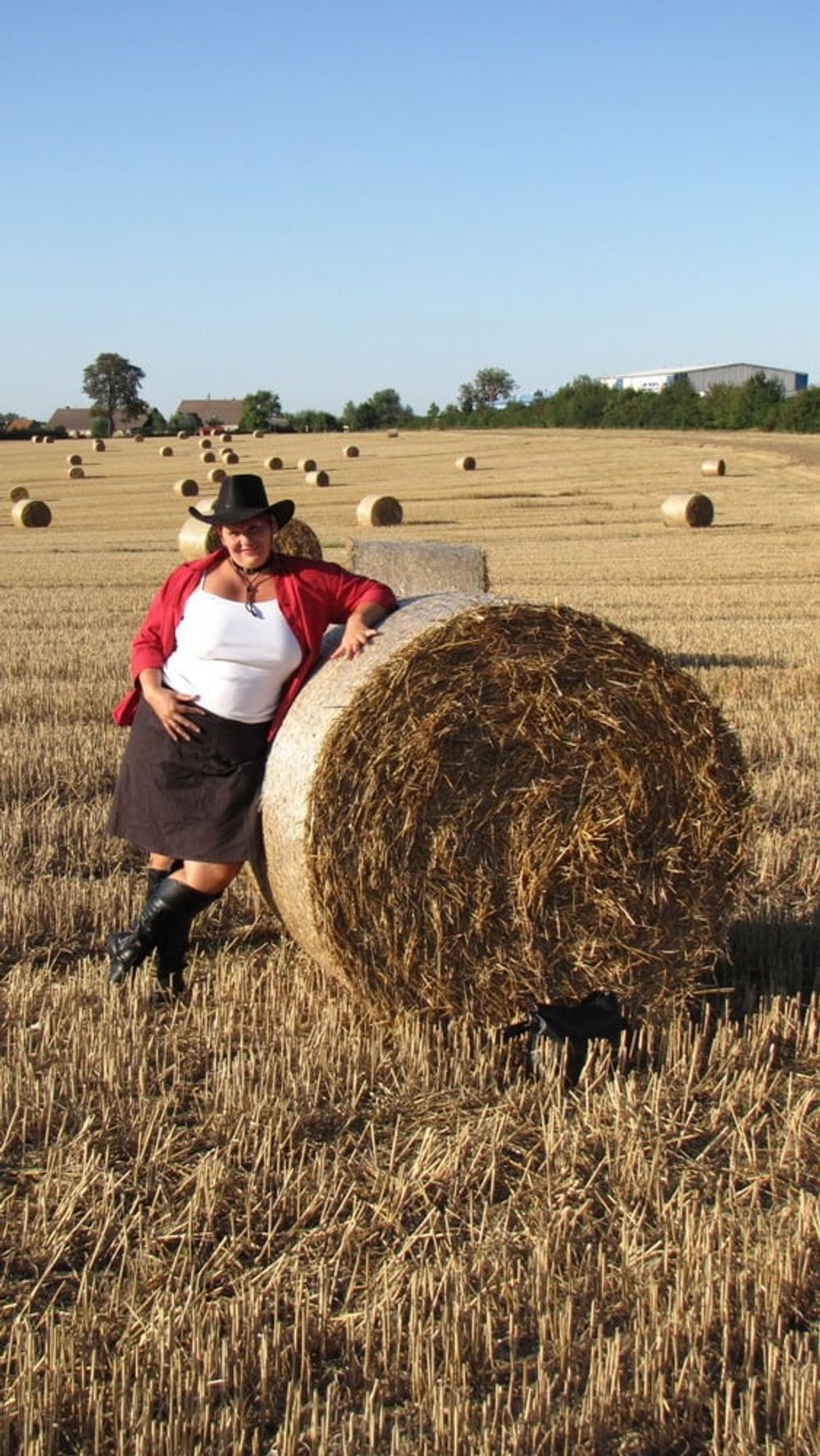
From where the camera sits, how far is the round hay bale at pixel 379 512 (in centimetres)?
2911

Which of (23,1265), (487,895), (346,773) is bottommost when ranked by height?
(23,1265)

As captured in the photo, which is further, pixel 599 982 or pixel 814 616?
pixel 814 616

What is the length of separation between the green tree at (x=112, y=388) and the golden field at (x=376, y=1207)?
95372 millimetres

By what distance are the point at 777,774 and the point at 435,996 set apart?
3.58m

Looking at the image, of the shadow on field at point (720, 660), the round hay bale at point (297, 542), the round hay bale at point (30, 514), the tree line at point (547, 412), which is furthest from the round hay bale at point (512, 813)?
the tree line at point (547, 412)

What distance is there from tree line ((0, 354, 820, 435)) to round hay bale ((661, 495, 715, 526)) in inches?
1482

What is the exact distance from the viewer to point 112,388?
324 ft

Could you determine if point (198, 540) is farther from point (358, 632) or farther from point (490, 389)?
point (490, 389)

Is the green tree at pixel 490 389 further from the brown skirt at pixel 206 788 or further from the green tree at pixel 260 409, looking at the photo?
the brown skirt at pixel 206 788

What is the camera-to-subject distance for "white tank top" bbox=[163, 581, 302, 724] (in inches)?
195

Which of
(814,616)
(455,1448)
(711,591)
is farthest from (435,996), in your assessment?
(711,591)

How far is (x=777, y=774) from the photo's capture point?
7719 mm

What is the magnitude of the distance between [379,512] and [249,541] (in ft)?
80.2

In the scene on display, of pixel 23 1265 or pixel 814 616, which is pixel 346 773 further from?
pixel 814 616
